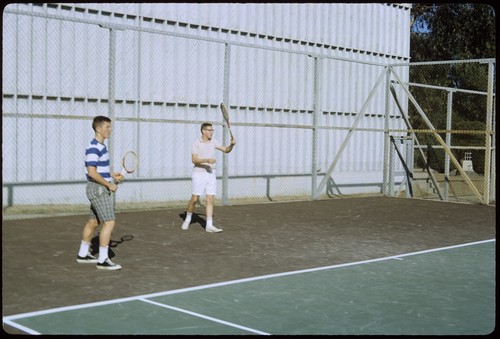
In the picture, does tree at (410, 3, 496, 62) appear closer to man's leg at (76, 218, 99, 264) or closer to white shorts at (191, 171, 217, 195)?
white shorts at (191, 171, 217, 195)

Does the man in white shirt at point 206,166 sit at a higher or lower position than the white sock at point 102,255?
higher

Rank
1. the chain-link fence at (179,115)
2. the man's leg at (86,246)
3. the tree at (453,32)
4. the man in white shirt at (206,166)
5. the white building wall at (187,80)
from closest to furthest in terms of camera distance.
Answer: the man's leg at (86,246) → the man in white shirt at (206,166) → the chain-link fence at (179,115) → the white building wall at (187,80) → the tree at (453,32)

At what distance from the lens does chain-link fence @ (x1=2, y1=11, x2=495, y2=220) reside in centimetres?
1409

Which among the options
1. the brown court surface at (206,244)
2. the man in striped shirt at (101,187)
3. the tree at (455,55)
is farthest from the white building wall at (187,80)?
the tree at (455,55)

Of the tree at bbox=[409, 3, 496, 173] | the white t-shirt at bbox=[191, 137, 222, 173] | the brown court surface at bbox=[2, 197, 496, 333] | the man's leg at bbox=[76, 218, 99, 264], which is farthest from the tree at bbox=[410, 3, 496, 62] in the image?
the man's leg at bbox=[76, 218, 99, 264]

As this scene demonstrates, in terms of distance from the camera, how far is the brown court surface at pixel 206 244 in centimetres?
721

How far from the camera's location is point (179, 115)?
17.1 m

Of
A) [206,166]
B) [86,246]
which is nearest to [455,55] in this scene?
[206,166]

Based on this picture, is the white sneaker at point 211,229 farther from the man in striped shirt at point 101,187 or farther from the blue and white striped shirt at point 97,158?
the blue and white striped shirt at point 97,158

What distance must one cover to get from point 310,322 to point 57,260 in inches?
159

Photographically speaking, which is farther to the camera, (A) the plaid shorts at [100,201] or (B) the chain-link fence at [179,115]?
→ (B) the chain-link fence at [179,115]

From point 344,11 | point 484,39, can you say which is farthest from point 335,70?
point 484,39

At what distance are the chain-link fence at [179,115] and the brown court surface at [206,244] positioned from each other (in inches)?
72.0

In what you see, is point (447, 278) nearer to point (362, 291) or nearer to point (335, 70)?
point (362, 291)
